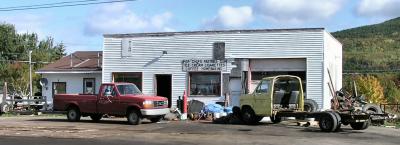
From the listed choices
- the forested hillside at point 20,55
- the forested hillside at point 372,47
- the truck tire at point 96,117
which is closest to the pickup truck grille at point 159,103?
the truck tire at point 96,117

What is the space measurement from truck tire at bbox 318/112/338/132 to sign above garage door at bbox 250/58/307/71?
33.4 feet

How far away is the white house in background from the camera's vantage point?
39.6 metres

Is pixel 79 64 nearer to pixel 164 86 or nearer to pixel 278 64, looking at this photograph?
pixel 164 86

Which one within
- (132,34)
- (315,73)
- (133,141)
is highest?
(132,34)

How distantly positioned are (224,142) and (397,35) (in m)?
96.4

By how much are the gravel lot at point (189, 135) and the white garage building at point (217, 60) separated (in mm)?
8005

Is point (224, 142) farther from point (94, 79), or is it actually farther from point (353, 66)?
point (353, 66)

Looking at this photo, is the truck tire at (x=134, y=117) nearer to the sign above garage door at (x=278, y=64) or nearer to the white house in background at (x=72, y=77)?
the sign above garage door at (x=278, y=64)

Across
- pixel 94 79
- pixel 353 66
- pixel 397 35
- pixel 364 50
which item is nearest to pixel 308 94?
pixel 94 79

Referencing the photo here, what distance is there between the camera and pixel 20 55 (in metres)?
81.2

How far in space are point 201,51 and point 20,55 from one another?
171 ft

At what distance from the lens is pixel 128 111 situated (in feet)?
86.4

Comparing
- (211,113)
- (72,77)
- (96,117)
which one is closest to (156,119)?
(96,117)

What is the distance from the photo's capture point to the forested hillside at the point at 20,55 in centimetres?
6712
